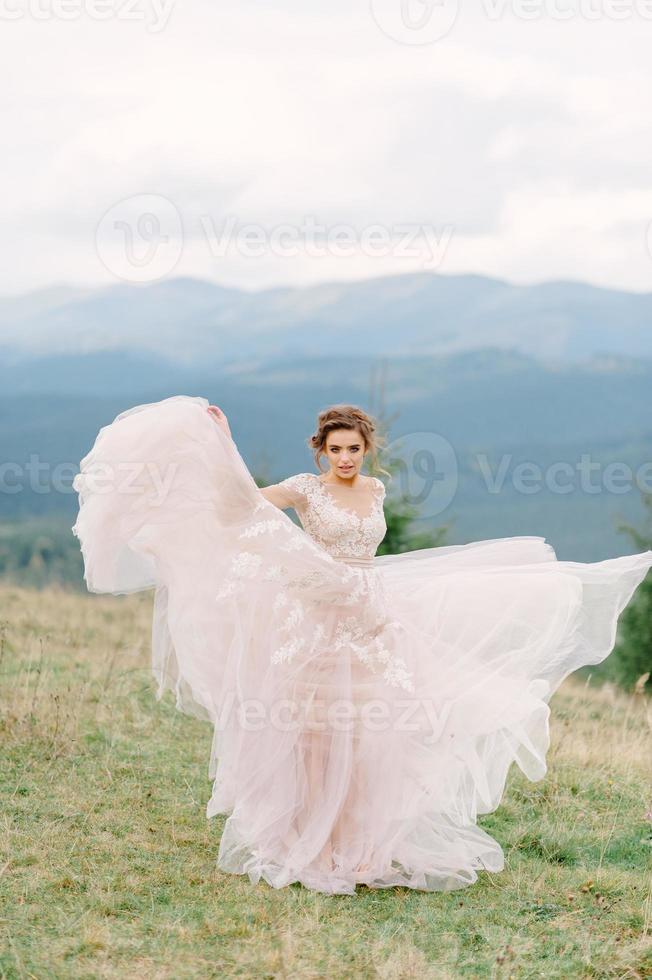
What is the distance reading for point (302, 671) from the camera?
234 inches

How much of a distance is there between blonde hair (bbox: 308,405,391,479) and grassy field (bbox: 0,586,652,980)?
7.53 feet

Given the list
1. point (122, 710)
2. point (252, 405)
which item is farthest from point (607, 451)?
point (122, 710)

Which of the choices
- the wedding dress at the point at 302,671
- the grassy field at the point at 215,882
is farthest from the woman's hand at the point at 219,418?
the grassy field at the point at 215,882

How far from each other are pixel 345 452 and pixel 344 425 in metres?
0.14

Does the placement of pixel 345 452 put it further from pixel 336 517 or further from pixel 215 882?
pixel 215 882

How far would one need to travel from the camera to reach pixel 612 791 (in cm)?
770

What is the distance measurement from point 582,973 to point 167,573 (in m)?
2.79

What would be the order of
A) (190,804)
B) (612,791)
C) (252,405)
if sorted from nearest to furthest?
(190,804) < (612,791) < (252,405)

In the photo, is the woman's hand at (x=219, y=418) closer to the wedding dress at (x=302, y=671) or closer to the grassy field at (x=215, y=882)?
the wedding dress at (x=302, y=671)

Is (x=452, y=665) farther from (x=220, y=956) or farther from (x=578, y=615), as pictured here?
(x=220, y=956)

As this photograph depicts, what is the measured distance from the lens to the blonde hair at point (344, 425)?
6.18m

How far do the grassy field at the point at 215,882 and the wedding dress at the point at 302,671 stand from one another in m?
0.32

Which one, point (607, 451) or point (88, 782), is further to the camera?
point (607, 451)

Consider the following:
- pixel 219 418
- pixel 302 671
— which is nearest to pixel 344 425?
pixel 219 418
